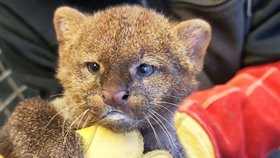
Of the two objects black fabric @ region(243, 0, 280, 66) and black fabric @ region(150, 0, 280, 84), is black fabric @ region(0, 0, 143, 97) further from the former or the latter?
black fabric @ region(243, 0, 280, 66)

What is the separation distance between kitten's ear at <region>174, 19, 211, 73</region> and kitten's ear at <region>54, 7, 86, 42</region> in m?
Result: 0.30

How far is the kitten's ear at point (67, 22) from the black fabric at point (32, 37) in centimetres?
47

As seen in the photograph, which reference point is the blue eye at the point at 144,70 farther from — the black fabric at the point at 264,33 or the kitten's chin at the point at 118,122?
the black fabric at the point at 264,33

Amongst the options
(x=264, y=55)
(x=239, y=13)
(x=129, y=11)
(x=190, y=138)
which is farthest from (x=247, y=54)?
(x=129, y=11)

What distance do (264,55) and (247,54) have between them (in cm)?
9

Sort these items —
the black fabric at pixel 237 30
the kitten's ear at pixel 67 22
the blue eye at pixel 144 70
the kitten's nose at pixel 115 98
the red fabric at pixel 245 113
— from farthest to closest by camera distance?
the black fabric at pixel 237 30
the red fabric at pixel 245 113
the kitten's ear at pixel 67 22
the blue eye at pixel 144 70
the kitten's nose at pixel 115 98

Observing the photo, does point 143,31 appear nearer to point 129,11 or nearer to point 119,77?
point 129,11

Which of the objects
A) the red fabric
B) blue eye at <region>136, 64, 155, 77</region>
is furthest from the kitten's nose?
the red fabric

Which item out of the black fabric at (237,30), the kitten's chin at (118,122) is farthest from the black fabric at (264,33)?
the kitten's chin at (118,122)

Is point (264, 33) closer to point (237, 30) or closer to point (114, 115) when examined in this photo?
point (237, 30)

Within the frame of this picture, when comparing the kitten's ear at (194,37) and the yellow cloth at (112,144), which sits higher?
the kitten's ear at (194,37)

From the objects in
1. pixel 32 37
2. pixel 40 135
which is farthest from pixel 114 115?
pixel 32 37

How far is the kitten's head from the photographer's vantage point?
44.8 inches

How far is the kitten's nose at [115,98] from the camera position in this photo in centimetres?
108
